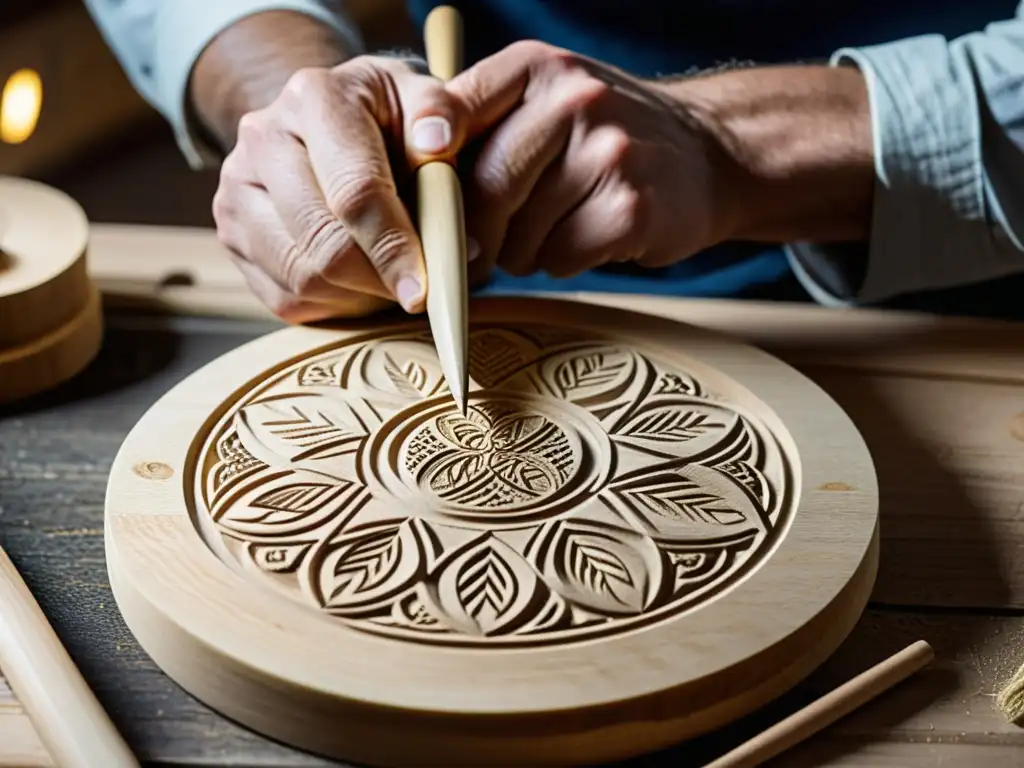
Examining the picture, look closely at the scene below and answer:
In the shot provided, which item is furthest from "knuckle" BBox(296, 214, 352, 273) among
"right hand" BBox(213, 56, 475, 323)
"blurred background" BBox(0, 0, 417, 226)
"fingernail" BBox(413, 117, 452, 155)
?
"blurred background" BBox(0, 0, 417, 226)

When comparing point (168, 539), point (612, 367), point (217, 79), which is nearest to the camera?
point (168, 539)

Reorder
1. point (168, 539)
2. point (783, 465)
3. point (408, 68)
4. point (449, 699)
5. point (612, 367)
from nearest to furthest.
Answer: point (449, 699) → point (168, 539) → point (783, 465) → point (612, 367) → point (408, 68)

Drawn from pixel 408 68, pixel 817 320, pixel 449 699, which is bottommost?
pixel 817 320

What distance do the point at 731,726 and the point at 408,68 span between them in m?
0.67

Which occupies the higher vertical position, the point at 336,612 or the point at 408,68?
the point at 408,68

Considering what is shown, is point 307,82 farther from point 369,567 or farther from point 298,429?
point 369,567

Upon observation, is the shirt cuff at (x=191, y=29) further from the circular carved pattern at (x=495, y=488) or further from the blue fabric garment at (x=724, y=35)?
the circular carved pattern at (x=495, y=488)

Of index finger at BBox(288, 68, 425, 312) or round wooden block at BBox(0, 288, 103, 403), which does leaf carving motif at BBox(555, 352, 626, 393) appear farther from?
round wooden block at BBox(0, 288, 103, 403)

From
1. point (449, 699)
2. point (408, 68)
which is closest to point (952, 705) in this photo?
point (449, 699)

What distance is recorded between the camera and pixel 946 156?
113 centimetres

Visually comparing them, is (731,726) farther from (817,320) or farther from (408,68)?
(408,68)

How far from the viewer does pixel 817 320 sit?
1.17 m

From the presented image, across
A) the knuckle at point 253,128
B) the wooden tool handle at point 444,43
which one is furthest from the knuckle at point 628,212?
the knuckle at point 253,128

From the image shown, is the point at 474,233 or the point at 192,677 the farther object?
the point at 474,233
